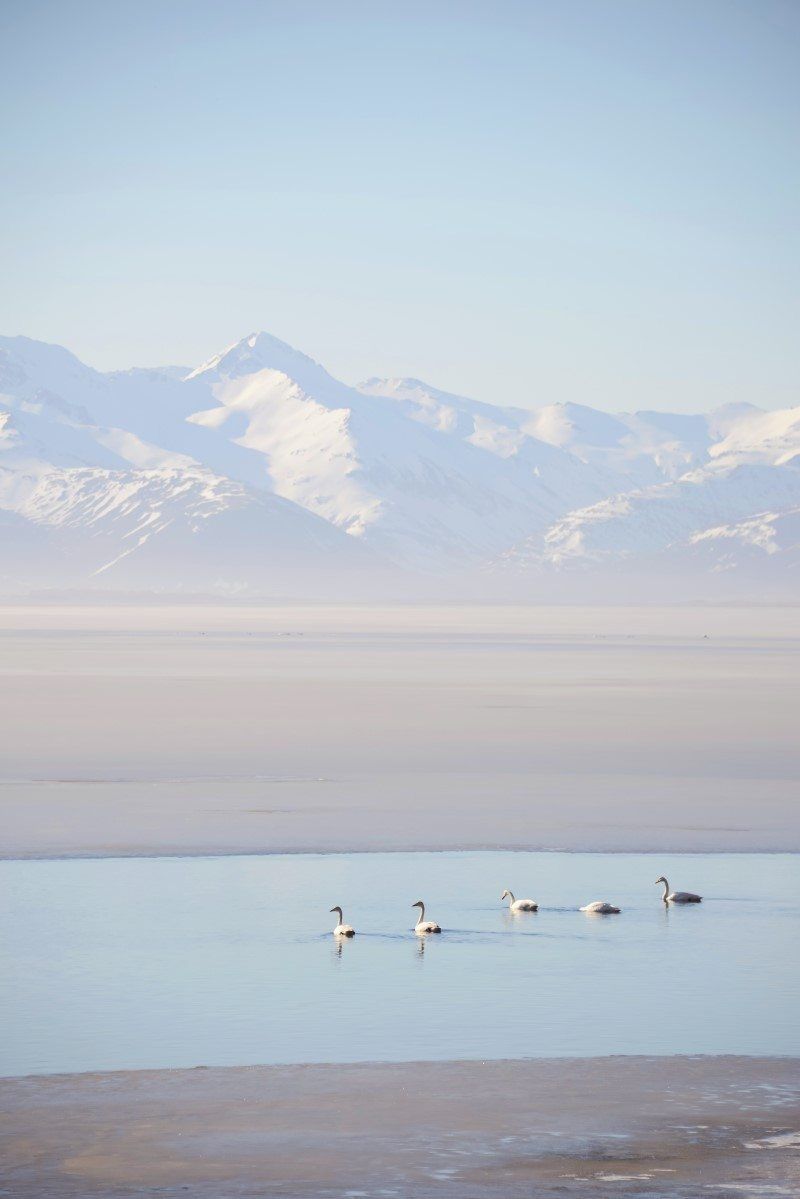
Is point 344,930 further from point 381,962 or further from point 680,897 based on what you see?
point 680,897

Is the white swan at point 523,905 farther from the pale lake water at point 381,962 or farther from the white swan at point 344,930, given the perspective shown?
the white swan at point 344,930

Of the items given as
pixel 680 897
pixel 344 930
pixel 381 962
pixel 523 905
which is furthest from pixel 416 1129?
pixel 680 897

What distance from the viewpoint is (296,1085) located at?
1592cm

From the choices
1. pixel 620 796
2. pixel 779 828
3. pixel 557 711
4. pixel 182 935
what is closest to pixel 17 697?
pixel 557 711

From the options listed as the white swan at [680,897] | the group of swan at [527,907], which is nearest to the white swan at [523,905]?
the group of swan at [527,907]

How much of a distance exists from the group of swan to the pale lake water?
0.17m

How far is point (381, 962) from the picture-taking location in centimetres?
2117

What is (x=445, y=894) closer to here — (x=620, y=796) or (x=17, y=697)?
(x=620, y=796)

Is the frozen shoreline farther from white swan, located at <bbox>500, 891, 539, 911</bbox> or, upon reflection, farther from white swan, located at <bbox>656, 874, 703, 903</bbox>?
white swan, located at <bbox>656, 874, 703, 903</bbox>

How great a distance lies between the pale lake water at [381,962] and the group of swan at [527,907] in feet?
0.57

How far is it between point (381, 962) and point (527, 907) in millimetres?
3228

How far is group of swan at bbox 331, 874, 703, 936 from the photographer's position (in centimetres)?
2252

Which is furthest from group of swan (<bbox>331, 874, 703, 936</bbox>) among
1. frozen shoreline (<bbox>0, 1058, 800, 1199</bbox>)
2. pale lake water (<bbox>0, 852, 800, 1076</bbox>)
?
frozen shoreline (<bbox>0, 1058, 800, 1199</bbox>)

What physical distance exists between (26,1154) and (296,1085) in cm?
280
